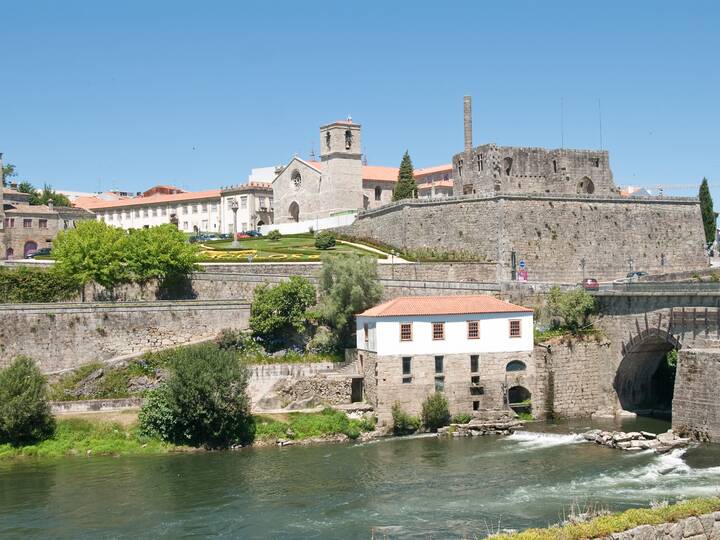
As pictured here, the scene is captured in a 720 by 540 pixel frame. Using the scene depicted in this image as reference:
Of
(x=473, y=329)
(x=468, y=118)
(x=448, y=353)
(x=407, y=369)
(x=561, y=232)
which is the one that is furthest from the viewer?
(x=468, y=118)

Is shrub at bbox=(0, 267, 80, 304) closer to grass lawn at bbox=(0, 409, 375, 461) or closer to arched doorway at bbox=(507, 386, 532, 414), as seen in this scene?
grass lawn at bbox=(0, 409, 375, 461)

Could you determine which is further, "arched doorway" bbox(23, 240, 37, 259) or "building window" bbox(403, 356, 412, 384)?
"arched doorway" bbox(23, 240, 37, 259)

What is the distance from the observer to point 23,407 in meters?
44.8

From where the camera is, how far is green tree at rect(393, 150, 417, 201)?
91.4 metres

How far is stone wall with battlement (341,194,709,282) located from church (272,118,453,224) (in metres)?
14.0

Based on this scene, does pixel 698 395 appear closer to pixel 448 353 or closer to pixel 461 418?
pixel 461 418

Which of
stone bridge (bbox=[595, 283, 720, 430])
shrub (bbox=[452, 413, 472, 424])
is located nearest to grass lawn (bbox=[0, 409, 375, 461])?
shrub (bbox=[452, 413, 472, 424])

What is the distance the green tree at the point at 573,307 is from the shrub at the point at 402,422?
1087cm

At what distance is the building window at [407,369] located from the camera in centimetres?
4869

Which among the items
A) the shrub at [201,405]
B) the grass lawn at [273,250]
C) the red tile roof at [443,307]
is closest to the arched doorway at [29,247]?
the grass lawn at [273,250]

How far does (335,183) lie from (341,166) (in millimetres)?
1754

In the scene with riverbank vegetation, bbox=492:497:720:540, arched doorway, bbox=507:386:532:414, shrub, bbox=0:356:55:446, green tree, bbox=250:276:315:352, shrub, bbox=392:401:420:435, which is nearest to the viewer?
riverbank vegetation, bbox=492:497:720:540

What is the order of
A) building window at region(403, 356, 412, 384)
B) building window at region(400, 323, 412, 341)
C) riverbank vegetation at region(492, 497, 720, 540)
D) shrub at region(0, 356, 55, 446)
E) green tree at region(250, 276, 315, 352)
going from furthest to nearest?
1. green tree at region(250, 276, 315, 352)
2. building window at region(400, 323, 412, 341)
3. building window at region(403, 356, 412, 384)
4. shrub at region(0, 356, 55, 446)
5. riverbank vegetation at region(492, 497, 720, 540)

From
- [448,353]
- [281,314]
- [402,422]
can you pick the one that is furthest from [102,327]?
[448,353]
